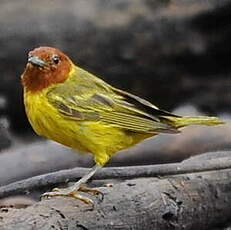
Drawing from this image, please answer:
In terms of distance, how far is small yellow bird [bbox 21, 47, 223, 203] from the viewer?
388cm

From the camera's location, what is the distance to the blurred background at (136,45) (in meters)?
7.03

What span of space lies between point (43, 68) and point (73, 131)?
222 mm

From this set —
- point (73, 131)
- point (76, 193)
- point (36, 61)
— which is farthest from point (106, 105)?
point (76, 193)

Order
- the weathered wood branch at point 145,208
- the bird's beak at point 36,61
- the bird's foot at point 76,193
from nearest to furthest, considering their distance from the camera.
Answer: the weathered wood branch at point 145,208 → the bird's foot at point 76,193 → the bird's beak at point 36,61

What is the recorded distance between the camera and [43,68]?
3896mm

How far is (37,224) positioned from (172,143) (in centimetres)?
164

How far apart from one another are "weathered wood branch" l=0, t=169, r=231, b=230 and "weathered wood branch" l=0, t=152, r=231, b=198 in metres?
0.03

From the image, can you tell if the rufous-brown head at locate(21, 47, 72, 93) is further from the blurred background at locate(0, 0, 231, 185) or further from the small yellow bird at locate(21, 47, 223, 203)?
the blurred background at locate(0, 0, 231, 185)

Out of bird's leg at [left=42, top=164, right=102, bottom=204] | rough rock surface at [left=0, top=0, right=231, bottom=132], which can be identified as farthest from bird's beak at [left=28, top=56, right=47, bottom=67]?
rough rock surface at [left=0, top=0, right=231, bottom=132]

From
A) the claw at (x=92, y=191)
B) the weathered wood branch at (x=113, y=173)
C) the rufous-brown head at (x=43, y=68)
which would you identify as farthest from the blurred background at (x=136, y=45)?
the claw at (x=92, y=191)

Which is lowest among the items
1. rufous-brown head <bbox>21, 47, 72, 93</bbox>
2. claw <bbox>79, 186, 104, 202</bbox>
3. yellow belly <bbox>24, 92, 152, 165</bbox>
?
claw <bbox>79, 186, 104, 202</bbox>

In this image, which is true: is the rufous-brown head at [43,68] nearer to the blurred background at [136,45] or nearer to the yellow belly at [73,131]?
the yellow belly at [73,131]

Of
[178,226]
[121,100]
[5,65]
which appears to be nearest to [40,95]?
[121,100]

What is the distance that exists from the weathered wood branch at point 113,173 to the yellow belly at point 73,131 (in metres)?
0.12
